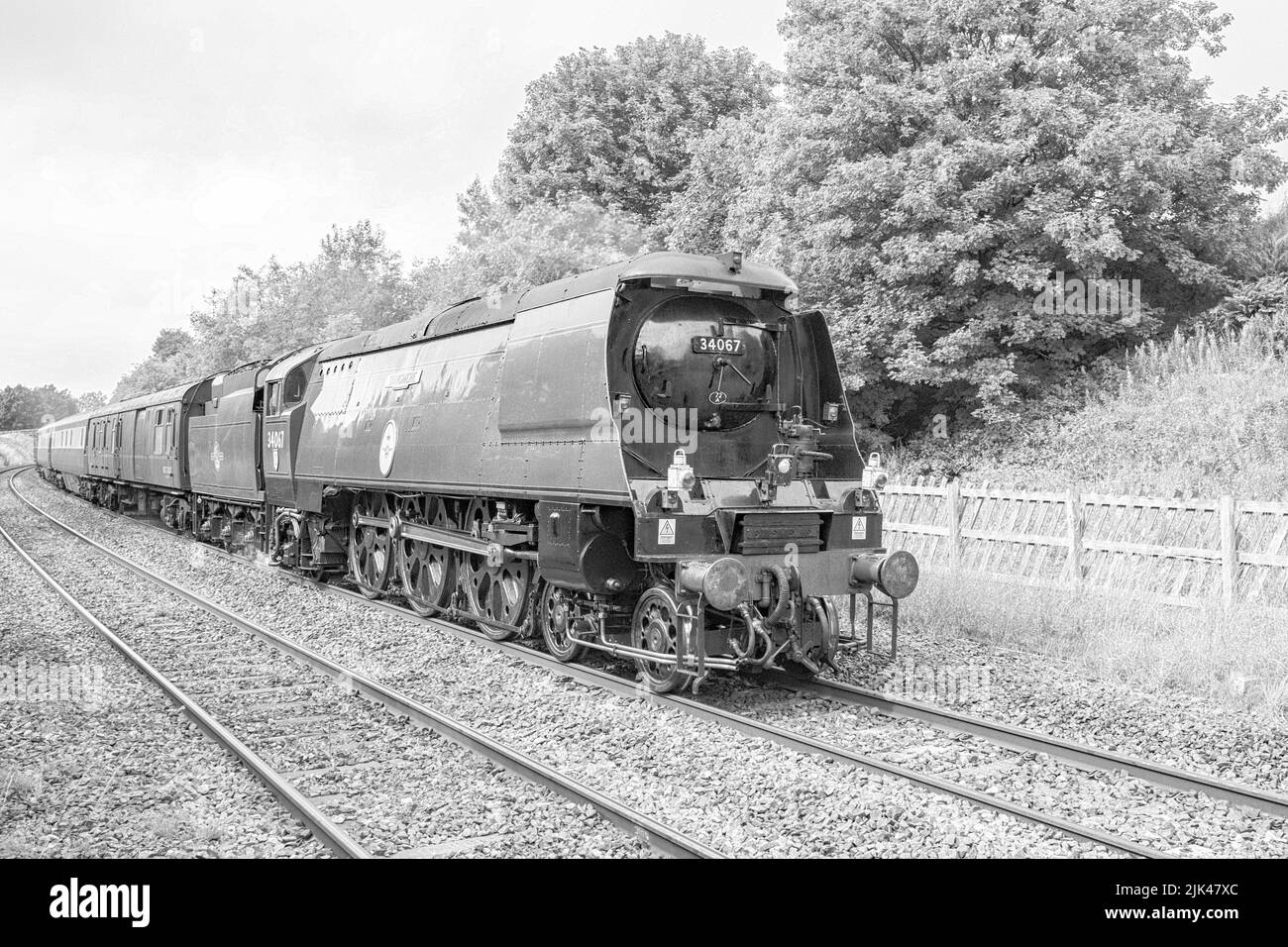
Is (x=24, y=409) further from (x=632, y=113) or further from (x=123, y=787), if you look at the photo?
(x=123, y=787)

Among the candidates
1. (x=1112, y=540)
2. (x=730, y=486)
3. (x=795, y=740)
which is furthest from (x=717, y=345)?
(x=1112, y=540)

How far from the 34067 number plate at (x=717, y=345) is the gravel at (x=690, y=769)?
9.16ft

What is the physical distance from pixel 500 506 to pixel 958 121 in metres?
11.1

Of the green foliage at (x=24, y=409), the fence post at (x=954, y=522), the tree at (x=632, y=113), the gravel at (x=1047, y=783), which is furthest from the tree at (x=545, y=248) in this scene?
the green foliage at (x=24, y=409)

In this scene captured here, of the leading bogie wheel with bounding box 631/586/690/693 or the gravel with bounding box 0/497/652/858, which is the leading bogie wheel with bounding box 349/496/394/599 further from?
the leading bogie wheel with bounding box 631/586/690/693

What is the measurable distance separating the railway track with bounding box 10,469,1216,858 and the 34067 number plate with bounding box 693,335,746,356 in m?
2.66

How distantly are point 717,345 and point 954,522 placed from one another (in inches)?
248

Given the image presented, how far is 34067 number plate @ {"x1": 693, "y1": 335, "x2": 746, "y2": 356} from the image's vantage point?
7637 mm

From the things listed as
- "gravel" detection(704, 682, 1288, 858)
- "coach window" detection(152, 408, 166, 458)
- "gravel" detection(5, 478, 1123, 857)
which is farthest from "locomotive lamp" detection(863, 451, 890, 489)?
"coach window" detection(152, 408, 166, 458)

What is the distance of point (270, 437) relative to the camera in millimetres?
14289

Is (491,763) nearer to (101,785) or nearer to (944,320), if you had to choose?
(101,785)

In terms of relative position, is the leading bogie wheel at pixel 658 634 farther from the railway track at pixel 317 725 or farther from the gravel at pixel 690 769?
the railway track at pixel 317 725

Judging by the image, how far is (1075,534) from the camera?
1102 cm

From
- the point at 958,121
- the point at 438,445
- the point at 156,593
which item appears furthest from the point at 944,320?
the point at 156,593
